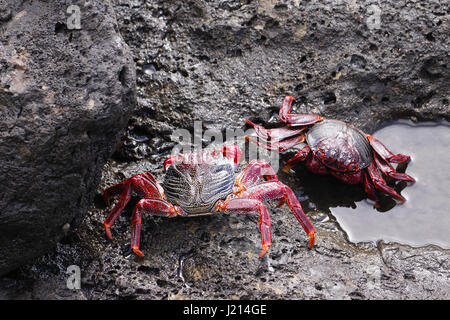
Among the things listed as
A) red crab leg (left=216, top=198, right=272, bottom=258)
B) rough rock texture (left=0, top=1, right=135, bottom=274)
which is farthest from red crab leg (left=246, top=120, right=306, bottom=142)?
rough rock texture (left=0, top=1, right=135, bottom=274)

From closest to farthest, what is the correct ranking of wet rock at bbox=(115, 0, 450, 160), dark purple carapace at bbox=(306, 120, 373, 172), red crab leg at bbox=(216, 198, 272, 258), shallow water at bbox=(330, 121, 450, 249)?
red crab leg at bbox=(216, 198, 272, 258) < shallow water at bbox=(330, 121, 450, 249) < dark purple carapace at bbox=(306, 120, 373, 172) < wet rock at bbox=(115, 0, 450, 160)

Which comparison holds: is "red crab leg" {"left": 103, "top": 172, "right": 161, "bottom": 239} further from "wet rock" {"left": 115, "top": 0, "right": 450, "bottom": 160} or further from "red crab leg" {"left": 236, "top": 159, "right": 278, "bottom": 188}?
"wet rock" {"left": 115, "top": 0, "right": 450, "bottom": 160}

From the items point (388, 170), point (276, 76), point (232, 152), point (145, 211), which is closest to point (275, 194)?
point (232, 152)

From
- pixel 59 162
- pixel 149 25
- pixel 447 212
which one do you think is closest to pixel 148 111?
pixel 149 25

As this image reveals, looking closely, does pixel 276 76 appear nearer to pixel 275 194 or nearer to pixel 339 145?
pixel 339 145

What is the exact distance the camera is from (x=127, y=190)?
3.82 m

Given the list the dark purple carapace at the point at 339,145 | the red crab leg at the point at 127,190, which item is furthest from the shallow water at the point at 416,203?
the red crab leg at the point at 127,190

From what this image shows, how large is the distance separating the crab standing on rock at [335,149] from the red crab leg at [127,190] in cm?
99

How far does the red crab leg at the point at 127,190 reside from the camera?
3.77 m

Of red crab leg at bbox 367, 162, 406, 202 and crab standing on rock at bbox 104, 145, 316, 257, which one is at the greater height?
red crab leg at bbox 367, 162, 406, 202

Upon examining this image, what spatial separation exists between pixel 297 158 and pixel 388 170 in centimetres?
77

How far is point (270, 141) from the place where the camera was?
4.51 m

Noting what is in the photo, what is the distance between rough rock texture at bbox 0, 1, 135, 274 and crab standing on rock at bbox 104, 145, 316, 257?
1.85 ft

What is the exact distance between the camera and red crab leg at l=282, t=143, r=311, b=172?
173 inches
